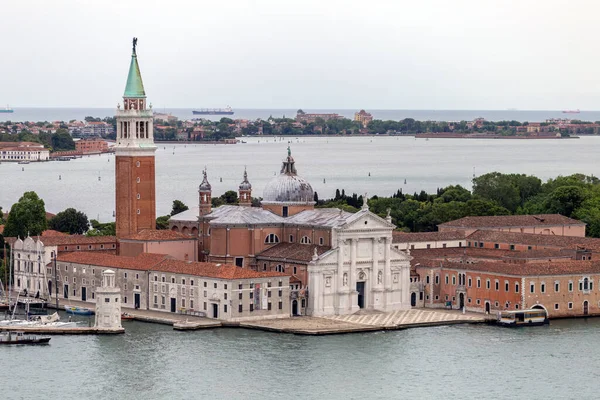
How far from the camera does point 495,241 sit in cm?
5509

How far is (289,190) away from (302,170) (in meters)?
84.4

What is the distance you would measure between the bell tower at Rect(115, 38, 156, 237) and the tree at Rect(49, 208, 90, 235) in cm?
1480

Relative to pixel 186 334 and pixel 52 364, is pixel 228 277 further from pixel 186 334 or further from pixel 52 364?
pixel 52 364

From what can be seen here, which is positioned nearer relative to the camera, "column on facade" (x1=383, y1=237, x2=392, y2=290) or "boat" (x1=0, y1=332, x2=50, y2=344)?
"boat" (x1=0, y1=332, x2=50, y2=344)

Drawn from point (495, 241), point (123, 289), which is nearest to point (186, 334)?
point (123, 289)

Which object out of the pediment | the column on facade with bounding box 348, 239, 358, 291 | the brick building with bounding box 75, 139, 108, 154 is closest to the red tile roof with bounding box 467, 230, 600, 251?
the pediment

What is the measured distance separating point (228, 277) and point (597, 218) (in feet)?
71.3

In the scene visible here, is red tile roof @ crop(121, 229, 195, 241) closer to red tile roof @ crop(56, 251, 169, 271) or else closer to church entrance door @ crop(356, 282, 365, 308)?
red tile roof @ crop(56, 251, 169, 271)

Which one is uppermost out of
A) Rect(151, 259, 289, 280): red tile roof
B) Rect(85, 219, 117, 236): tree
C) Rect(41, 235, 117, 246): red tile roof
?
Rect(41, 235, 117, 246): red tile roof

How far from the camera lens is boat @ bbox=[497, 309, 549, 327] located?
4759cm

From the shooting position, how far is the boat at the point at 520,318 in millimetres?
47594

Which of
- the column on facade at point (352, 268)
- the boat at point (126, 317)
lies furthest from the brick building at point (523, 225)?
the boat at point (126, 317)

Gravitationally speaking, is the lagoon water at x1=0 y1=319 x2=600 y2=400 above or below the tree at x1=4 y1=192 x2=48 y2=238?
below

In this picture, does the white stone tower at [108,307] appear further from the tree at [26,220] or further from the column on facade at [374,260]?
the tree at [26,220]
